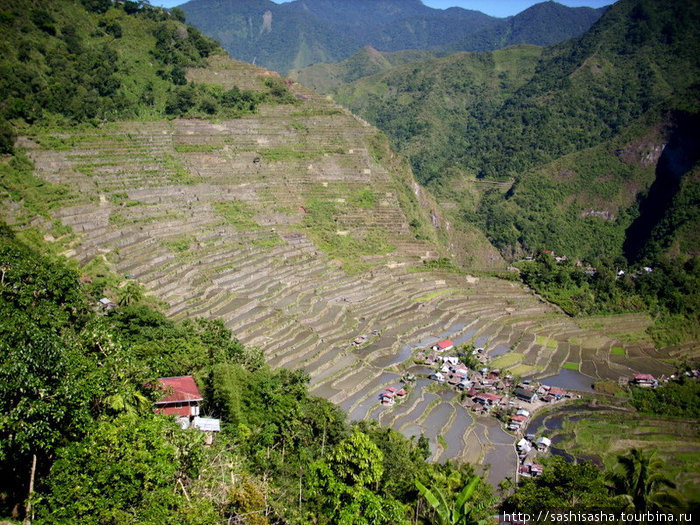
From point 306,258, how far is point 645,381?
17651 mm

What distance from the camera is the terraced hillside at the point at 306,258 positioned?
21.5 meters

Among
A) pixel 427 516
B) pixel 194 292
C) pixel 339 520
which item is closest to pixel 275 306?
pixel 194 292

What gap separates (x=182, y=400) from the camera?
43.0 ft

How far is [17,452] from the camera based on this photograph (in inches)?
314

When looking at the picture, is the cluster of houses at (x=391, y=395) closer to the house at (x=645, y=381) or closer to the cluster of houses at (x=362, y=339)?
the cluster of houses at (x=362, y=339)

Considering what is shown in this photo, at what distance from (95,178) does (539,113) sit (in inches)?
2796

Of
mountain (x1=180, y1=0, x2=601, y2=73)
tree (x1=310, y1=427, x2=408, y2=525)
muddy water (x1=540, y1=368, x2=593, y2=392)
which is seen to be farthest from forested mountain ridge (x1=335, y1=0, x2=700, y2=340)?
mountain (x1=180, y1=0, x2=601, y2=73)

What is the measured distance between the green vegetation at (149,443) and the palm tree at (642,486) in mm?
3088

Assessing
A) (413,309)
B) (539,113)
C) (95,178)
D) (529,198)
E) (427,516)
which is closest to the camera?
(427,516)

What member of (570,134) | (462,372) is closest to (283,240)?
(462,372)

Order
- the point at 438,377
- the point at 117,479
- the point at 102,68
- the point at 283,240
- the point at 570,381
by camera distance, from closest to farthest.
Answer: the point at 117,479 < the point at 438,377 < the point at 570,381 < the point at 283,240 < the point at 102,68

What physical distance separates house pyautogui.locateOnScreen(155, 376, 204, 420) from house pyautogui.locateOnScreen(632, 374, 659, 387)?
21556 mm

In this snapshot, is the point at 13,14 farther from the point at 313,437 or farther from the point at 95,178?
the point at 313,437

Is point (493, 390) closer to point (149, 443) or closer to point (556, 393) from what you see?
point (556, 393)
